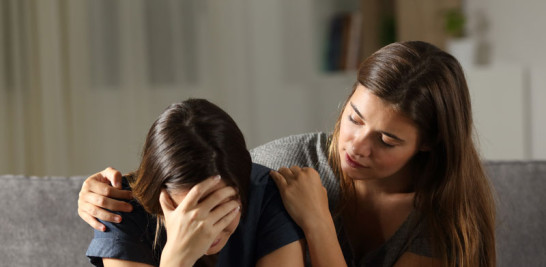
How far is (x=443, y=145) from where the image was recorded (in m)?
1.45

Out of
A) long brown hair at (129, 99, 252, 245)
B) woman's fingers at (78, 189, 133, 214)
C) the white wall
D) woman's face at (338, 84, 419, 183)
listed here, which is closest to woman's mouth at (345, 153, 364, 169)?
woman's face at (338, 84, 419, 183)

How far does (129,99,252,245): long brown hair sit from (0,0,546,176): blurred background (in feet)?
6.09

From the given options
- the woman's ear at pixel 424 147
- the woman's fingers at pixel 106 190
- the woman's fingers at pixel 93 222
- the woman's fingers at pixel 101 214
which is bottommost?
the woman's fingers at pixel 93 222

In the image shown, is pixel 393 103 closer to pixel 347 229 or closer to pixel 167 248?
pixel 347 229

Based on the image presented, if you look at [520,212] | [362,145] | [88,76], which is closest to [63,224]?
[362,145]

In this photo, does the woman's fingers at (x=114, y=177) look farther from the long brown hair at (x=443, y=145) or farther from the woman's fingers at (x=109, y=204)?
the long brown hair at (x=443, y=145)

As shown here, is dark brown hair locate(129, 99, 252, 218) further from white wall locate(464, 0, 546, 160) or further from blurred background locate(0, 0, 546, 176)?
white wall locate(464, 0, 546, 160)

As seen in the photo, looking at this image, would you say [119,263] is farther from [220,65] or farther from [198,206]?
[220,65]

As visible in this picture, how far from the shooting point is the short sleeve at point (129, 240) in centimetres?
126

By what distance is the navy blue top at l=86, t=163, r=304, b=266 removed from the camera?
4.19ft

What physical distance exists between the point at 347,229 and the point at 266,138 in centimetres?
223

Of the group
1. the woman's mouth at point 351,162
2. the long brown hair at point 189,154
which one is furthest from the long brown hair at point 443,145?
the long brown hair at point 189,154

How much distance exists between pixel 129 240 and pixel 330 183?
19.7 inches

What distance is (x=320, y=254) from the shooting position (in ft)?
4.39
